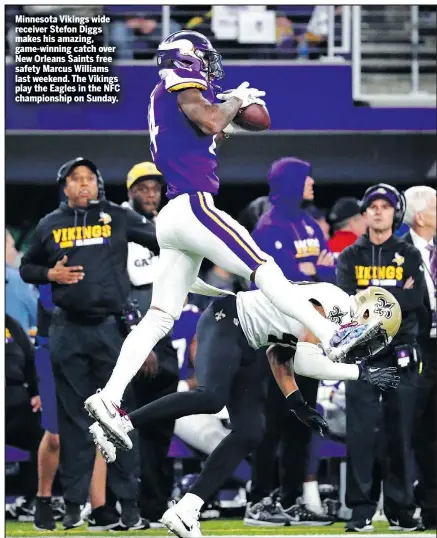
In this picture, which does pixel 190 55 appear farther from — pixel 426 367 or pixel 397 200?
pixel 426 367

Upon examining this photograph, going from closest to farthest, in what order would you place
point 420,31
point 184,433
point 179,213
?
point 179,213 → point 184,433 → point 420,31

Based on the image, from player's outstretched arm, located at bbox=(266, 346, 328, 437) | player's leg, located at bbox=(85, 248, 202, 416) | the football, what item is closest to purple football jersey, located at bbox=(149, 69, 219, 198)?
the football

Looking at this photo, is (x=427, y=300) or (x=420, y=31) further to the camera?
(x=420, y=31)

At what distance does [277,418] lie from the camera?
673 cm

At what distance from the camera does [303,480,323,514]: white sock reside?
6.74 m

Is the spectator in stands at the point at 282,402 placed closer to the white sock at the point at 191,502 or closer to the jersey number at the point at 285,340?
the jersey number at the point at 285,340

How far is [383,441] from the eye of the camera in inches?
A: 261

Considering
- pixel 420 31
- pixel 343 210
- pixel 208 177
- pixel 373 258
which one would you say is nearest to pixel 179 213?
pixel 208 177

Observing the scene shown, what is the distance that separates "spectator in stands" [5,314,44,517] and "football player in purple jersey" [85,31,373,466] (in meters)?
1.43

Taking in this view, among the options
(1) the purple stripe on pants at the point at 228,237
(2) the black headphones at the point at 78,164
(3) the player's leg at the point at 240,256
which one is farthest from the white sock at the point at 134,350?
(2) the black headphones at the point at 78,164

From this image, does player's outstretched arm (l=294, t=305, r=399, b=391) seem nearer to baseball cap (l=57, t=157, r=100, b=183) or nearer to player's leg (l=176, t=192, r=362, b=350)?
player's leg (l=176, t=192, r=362, b=350)

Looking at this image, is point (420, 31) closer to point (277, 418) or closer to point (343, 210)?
point (343, 210)

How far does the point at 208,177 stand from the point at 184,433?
1.76 meters

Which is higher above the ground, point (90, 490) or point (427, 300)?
point (427, 300)
